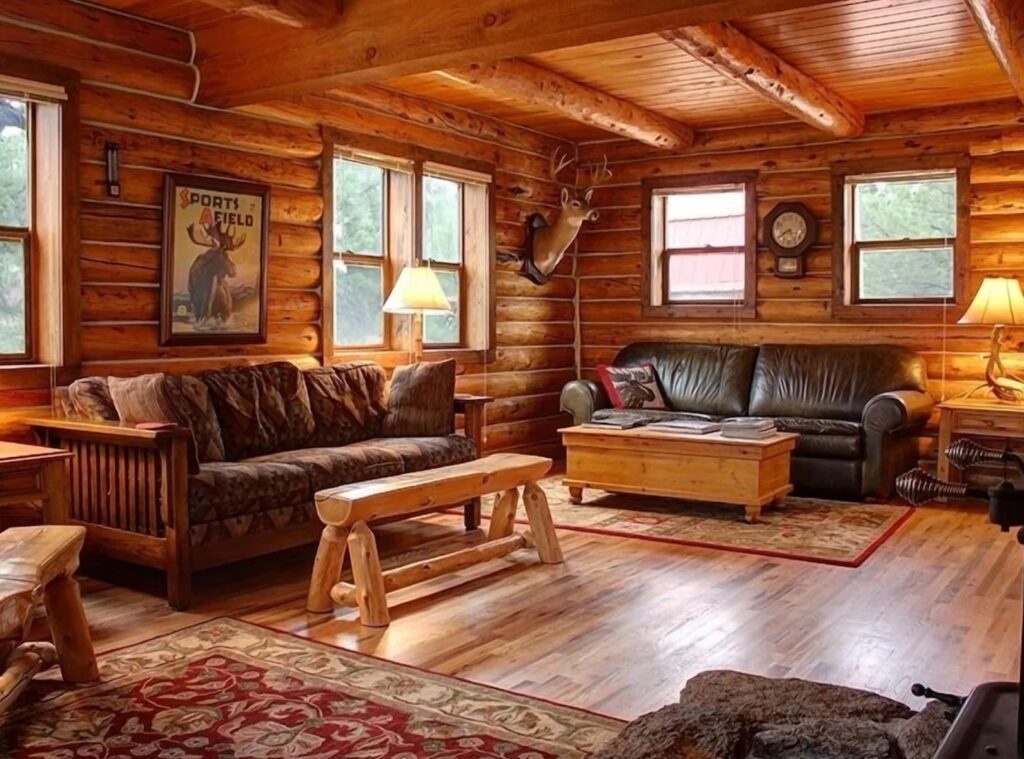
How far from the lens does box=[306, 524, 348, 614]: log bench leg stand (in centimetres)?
389

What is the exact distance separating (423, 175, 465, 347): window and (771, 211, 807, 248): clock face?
244 centimetres

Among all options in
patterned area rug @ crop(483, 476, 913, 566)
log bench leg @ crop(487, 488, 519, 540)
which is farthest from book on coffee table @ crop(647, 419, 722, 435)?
log bench leg @ crop(487, 488, 519, 540)

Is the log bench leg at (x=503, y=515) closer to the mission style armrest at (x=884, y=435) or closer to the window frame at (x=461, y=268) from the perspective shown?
the window frame at (x=461, y=268)

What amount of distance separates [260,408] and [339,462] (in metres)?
0.59

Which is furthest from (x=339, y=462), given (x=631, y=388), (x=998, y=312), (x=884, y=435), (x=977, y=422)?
(x=998, y=312)

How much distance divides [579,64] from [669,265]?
8.67ft

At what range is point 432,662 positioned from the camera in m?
3.35

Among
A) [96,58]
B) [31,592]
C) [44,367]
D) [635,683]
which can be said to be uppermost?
[96,58]

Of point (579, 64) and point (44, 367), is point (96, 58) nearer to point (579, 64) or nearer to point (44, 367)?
point (44, 367)

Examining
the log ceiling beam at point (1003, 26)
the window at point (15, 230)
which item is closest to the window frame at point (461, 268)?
the window at point (15, 230)

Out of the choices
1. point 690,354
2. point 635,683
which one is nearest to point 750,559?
point 635,683

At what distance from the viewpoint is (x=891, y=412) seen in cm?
613

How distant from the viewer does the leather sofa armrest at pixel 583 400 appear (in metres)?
7.09

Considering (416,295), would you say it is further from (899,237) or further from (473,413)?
(899,237)
